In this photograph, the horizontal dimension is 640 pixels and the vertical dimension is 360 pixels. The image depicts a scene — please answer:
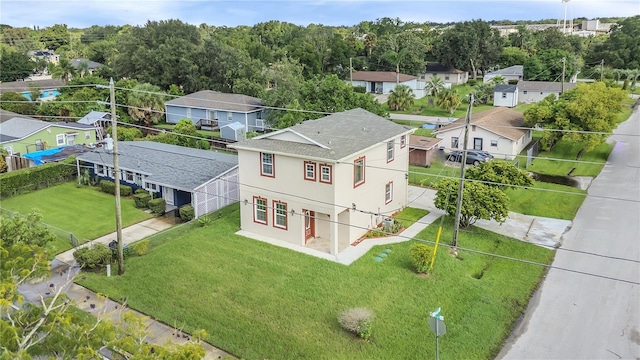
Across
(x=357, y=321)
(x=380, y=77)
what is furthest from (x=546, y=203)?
(x=380, y=77)

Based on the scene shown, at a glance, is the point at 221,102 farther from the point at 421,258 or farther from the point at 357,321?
the point at 357,321

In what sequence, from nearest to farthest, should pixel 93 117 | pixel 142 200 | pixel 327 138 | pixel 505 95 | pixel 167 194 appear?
pixel 327 138, pixel 142 200, pixel 167 194, pixel 93 117, pixel 505 95

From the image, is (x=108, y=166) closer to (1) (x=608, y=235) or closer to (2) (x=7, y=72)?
(1) (x=608, y=235)

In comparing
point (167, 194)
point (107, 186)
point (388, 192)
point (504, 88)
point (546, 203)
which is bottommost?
point (546, 203)

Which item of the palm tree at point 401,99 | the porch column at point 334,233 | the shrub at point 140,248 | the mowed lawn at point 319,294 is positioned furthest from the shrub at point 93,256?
the palm tree at point 401,99

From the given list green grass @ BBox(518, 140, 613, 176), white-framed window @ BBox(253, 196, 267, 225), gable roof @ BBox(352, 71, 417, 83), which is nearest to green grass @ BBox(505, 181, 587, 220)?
green grass @ BBox(518, 140, 613, 176)

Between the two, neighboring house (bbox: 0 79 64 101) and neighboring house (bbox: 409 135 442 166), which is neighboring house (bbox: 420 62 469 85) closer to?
neighboring house (bbox: 409 135 442 166)

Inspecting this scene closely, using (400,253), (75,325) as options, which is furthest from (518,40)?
(75,325)
